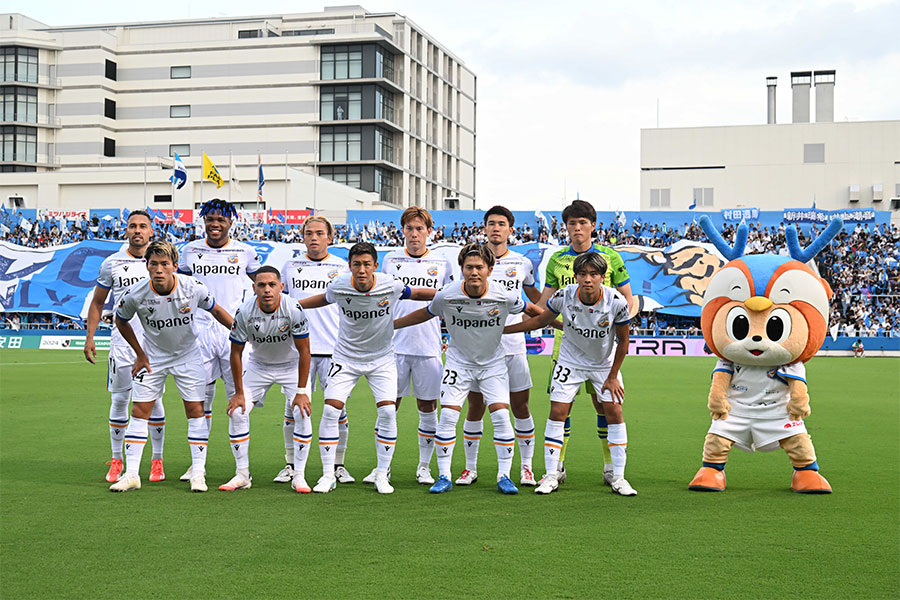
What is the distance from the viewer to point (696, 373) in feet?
71.3

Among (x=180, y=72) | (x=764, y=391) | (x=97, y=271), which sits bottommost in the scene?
(x=764, y=391)

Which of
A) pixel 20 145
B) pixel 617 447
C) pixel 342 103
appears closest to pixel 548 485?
pixel 617 447

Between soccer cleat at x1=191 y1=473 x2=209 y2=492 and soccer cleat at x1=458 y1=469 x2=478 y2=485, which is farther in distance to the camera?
soccer cleat at x1=458 y1=469 x2=478 y2=485

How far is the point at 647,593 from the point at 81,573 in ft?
9.87

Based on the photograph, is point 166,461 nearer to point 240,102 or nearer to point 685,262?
point 685,262

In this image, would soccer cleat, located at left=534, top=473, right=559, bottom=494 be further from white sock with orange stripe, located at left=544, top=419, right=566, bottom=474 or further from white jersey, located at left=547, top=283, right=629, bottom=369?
white jersey, located at left=547, top=283, right=629, bottom=369

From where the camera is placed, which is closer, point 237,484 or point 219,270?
point 237,484

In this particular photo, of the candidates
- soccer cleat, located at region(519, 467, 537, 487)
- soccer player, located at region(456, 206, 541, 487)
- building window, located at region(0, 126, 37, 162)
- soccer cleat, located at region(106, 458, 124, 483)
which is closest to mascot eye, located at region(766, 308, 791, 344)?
soccer player, located at region(456, 206, 541, 487)

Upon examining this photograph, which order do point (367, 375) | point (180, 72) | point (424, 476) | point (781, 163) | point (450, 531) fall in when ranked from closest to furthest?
1. point (450, 531)
2. point (367, 375)
3. point (424, 476)
4. point (781, 163)
5. point (180, 72)

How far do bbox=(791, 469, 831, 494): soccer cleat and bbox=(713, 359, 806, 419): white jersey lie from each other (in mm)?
490

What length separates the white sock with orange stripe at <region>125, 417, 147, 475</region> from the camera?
23.3ft

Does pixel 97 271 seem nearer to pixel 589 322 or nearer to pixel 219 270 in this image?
pixel 219 270

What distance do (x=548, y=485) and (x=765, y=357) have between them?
6.77 ft

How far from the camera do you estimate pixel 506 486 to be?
6984mm
